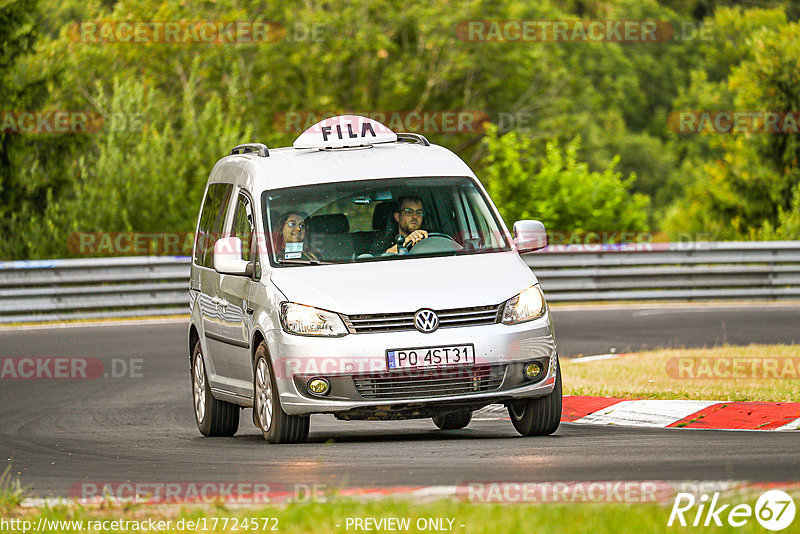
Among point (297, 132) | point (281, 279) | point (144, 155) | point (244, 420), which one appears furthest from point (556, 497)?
point (297, 132)

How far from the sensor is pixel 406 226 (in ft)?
34.4

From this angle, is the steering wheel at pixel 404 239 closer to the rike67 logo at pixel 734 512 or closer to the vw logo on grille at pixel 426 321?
the vw logo on grille at pixel 426 321

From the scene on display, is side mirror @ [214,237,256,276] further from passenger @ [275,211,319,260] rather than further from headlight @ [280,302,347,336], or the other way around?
headlight @ [280,302,347,336]

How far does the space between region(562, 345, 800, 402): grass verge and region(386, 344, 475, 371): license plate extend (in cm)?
336

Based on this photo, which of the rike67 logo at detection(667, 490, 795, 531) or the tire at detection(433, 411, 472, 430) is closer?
the rike67 logo at detection(667, 490, 795, 531)

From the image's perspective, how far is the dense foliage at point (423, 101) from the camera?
27578 mm

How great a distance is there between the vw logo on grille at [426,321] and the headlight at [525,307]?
48cm

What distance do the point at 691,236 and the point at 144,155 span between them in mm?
12832

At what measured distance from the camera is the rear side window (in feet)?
37.9

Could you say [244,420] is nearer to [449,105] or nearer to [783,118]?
[783,118]

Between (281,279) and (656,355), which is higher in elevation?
(281,279)

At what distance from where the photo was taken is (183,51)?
47750 mm

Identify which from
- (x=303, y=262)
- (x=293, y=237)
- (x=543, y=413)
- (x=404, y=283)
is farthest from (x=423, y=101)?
(x=404, y=283)

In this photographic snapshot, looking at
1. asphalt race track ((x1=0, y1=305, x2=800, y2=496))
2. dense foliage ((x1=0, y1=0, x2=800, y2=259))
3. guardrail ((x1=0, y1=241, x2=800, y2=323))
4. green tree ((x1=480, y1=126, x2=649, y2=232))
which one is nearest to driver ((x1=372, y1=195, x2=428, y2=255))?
asphalt race track ((x1=0, y1=305, x2=800, y2=496))
